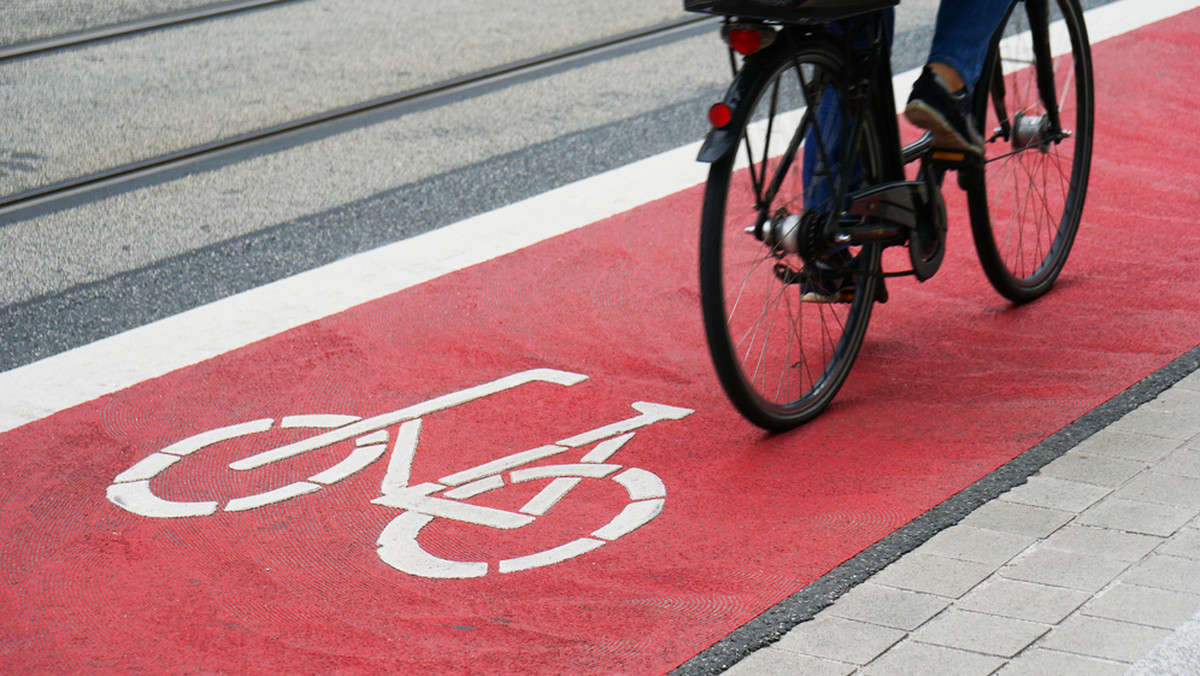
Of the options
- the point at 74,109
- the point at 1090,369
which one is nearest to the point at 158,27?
the point at 74,109

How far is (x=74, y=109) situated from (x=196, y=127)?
821 mm

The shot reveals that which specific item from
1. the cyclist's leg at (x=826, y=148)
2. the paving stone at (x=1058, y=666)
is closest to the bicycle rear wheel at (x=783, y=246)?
the cyclist's leg at (x=826, y=148)

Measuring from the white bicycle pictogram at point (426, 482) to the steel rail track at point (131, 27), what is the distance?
17.4 ft

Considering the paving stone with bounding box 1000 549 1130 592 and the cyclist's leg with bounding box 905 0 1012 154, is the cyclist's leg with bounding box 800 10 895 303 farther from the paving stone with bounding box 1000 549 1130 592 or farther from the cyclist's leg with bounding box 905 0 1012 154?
the paving stone with bounding box 1000 549 1130 592

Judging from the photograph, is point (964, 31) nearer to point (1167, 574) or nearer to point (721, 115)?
point (721, 115)

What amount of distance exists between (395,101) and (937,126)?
166 inches

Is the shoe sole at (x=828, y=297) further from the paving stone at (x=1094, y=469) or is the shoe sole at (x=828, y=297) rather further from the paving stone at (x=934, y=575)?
the paving stone at (x=934, y=575)

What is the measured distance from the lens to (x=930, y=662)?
2.63 meters

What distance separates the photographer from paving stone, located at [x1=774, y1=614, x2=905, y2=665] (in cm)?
268

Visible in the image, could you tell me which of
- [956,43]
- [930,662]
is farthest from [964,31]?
[930,662]

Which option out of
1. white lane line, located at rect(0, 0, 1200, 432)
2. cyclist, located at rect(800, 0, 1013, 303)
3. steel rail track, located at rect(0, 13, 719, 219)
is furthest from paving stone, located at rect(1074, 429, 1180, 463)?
steel rail track, located at rect(0, 13, 719, 219)

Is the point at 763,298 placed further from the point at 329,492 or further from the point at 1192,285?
the point at 1192,285

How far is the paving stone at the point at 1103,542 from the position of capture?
3.00 meters

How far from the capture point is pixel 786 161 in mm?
3623
